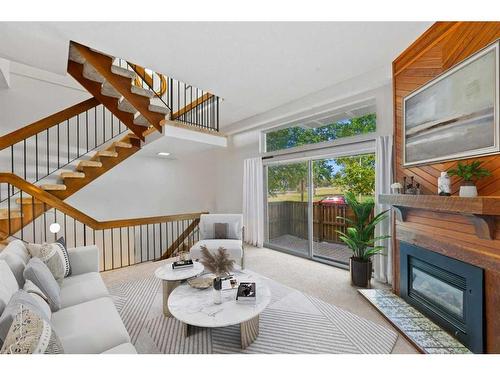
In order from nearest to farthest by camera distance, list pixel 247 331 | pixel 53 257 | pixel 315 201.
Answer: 1. pixel 247 331
2. pixel 53 257
3. pixel 315 201

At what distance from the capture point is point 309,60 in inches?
94.3

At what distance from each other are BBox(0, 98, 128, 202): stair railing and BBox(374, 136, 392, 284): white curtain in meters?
4.54

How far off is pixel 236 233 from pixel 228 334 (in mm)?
1875

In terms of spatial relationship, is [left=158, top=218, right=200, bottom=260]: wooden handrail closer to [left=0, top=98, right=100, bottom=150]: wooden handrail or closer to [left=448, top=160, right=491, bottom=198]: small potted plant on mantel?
[left=0, top=98, right=100, bottom=150]: wooden handrail

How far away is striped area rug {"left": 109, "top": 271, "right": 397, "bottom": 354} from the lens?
1.70 meters

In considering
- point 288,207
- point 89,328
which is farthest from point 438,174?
point 89,328

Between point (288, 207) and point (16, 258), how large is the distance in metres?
3.80

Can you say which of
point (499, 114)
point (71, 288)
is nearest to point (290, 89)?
point (499, 114)

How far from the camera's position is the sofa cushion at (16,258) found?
1646 mm

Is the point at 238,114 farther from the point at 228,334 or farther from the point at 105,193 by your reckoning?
the point at 228,334

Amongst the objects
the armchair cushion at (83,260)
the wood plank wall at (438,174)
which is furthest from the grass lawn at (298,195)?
the armchair cushion at (83,260)

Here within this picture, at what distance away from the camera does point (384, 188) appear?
9.21ft

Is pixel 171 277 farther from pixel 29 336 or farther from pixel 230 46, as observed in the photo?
pixel 230 46

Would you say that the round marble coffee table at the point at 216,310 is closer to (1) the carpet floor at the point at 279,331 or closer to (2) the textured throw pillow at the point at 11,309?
(1) the carpet floor at the point at 279,331
